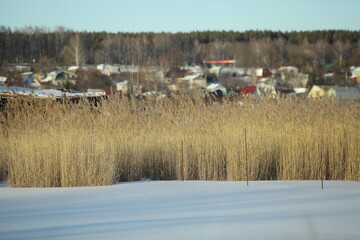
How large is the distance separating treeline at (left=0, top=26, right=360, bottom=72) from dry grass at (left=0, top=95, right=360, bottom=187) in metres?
80.1

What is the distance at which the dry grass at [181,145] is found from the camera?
807 centimetres

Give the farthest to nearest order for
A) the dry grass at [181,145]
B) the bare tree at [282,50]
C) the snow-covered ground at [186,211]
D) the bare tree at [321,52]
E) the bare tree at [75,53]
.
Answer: the bare tree at [321,52], the bare tree at [282,50], the bare tree at [75,53], the dry grass at [181,145], the snow-covered ground at [186,211]

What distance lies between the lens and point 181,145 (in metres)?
8.67

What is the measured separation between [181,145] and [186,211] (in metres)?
2.56

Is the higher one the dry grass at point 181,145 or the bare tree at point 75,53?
the bare tree at point 75,53

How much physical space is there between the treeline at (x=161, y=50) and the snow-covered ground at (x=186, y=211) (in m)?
82.1

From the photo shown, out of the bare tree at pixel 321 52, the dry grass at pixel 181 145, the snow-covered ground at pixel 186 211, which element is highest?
the bare tree at pixel 321 52

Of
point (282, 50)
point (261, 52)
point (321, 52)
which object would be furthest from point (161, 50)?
point (321, 52)

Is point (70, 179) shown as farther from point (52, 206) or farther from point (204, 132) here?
point (204, 132)

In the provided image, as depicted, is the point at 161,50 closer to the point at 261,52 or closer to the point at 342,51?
the point at 261,52

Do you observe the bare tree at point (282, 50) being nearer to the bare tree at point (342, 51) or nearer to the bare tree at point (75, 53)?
the bare tree at point (342, 51)

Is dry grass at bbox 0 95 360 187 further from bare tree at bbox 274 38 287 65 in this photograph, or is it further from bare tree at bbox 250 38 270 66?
bare tree at bbox 274 38 287 65

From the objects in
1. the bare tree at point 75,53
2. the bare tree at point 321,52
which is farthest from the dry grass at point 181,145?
the bare tree at point 321,52

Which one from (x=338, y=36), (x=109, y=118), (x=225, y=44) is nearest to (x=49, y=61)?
(x=225, y=44)
